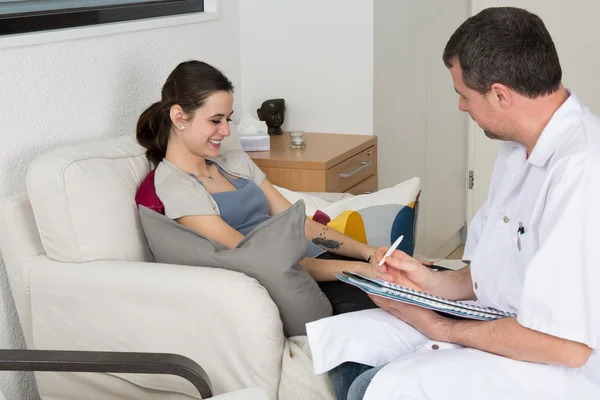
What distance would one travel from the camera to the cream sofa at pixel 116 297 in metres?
2.08

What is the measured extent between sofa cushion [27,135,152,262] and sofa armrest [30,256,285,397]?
0.18ft

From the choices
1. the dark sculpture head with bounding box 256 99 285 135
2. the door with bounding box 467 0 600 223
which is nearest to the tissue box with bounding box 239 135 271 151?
the dark sculpture head with bounding box 256 99 285 135

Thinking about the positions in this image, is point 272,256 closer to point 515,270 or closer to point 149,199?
point 149,199

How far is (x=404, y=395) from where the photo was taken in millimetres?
1715

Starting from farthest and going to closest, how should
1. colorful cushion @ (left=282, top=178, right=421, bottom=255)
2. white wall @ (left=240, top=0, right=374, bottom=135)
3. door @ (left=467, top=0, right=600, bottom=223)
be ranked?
1. door @ (left=467, top=0, right=600, bottom=223)
2. white wall @ (left=240, top=0, right=374, bottom=135)
3. colorful cushion @ (left=282, top=178, right=421, bottom=255)

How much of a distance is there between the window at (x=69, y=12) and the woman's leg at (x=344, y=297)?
109 centimetres

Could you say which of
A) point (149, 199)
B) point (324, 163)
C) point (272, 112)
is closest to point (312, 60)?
point (272, 112)

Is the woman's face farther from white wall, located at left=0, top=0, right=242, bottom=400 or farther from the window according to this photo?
the window

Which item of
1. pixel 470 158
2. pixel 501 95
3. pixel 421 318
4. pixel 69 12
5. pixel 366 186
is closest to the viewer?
pixel 501 95

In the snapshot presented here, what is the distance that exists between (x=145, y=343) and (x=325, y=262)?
1.89ft

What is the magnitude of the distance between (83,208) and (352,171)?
1342mm

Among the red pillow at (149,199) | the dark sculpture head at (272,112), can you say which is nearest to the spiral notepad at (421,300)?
the red pillow at (149,199)

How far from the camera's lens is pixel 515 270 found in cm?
186

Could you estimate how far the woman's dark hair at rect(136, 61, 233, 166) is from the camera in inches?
99.2
